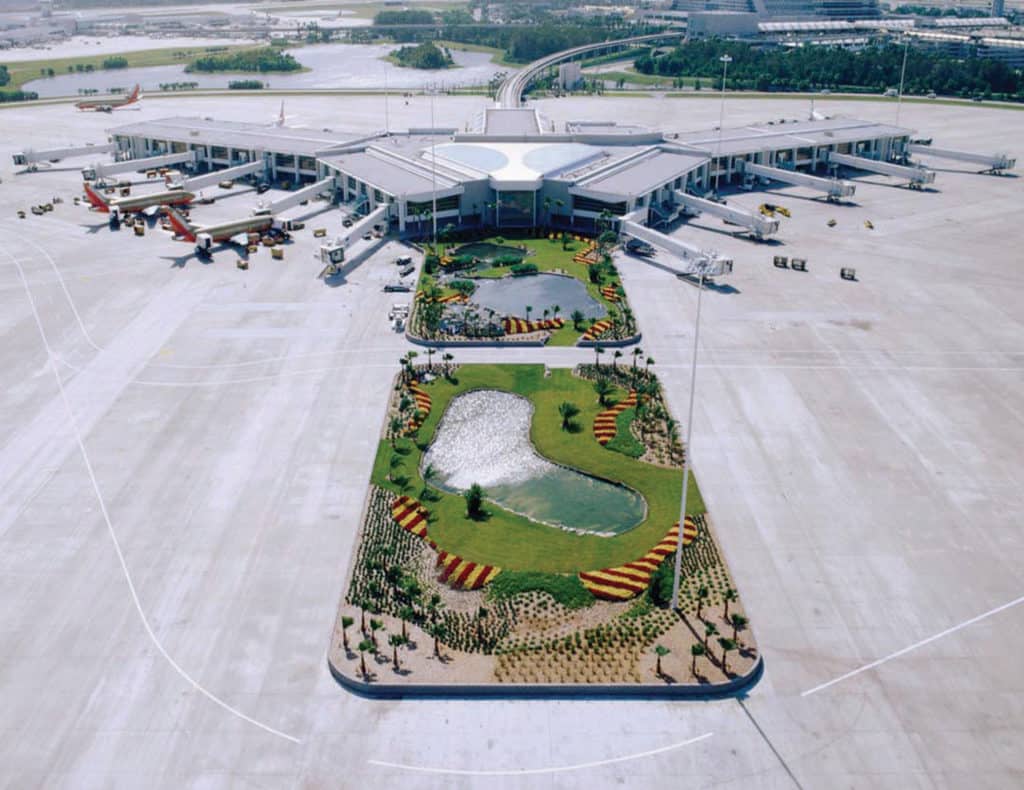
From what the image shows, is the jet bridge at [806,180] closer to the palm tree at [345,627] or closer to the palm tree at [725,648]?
the palm tree at [725,648]

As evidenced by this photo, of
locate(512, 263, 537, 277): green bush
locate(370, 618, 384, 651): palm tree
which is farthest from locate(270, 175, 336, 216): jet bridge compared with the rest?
locate(370, 618, 384, 651): palm tree

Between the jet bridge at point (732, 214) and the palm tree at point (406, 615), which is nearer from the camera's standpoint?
the palm tree at point (406, 615)

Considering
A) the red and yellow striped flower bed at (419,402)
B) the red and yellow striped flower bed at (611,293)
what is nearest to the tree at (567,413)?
the red and yellow striped flower bed at (419,402)

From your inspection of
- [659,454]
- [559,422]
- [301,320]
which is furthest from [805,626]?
[301,320]

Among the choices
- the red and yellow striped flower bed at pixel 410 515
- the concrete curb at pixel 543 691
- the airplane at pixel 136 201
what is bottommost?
the concrete curb at pixel 543 691

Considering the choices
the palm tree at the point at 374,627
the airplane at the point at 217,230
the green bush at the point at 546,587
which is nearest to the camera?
the palm tree at the point at 374,627

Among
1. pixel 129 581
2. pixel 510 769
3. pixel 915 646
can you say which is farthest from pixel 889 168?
pixel 129 581
